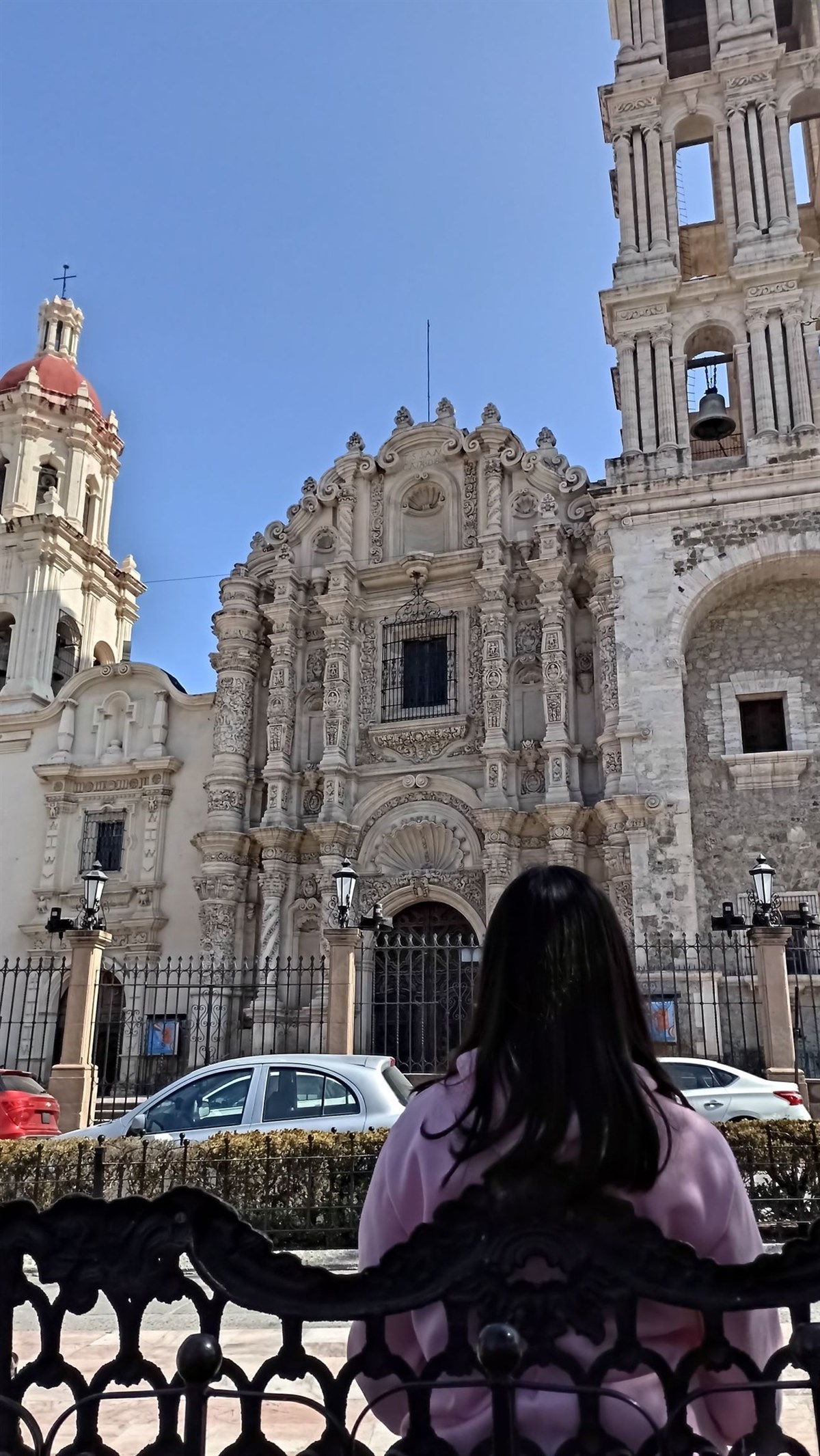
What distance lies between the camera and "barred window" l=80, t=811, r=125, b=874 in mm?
23391

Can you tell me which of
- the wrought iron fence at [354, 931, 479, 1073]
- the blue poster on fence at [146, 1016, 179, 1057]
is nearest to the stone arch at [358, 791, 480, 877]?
the wrought iron fence at [354, 931, 479, 1073]

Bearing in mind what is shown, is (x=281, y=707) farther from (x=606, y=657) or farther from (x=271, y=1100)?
(x=271, y=1100)

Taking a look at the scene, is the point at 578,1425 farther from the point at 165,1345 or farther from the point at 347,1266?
the point at 347,1266

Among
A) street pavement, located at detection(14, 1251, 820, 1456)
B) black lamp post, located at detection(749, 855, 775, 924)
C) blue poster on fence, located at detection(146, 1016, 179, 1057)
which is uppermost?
black lamp post, located at detection(749, 855, 775, 924)

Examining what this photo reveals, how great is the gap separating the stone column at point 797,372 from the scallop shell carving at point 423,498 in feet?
23.9

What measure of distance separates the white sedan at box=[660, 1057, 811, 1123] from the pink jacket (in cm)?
960

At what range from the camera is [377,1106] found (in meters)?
8.85

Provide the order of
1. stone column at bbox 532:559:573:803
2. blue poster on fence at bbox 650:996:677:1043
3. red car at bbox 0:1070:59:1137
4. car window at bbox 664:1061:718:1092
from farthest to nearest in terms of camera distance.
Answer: stone column at bbox 532:559:573:803 → blue poster on fence at bbox 650:996:677:1043 → red car at bbox 0:1070:59:1137 → car window at bbox 664:1061:718:1092

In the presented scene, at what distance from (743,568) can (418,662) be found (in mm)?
6690

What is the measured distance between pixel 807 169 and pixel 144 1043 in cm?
2423

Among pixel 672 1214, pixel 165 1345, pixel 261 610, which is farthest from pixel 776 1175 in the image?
pixel 261 610

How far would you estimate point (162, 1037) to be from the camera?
18969 millimetres

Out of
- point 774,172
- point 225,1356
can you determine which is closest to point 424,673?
point 774,172

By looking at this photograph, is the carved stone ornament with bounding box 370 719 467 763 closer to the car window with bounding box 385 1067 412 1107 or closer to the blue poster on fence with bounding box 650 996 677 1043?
the blue poster on fence with bounding box 650 996 677 1043
